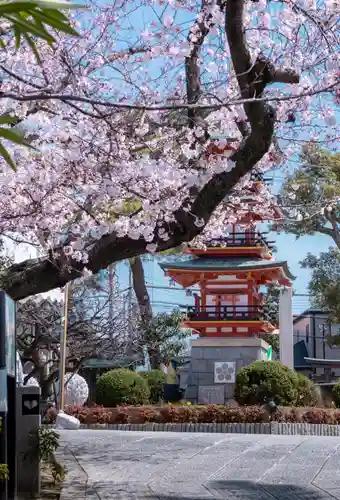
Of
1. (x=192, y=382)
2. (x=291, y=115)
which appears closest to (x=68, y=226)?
(x=291, y=115)

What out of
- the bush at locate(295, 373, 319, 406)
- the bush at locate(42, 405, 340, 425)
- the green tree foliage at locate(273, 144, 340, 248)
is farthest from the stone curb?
the green tree foliage at locate(273, 144, 340, 248)

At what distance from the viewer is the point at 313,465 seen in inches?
381

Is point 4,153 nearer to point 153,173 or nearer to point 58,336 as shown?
point 153,173

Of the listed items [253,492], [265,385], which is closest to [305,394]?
[265,385]

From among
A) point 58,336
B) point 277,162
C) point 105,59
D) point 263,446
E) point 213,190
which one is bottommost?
point 263,446

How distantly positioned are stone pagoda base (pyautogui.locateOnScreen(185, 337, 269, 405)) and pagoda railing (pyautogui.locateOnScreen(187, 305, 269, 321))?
0.66 meters

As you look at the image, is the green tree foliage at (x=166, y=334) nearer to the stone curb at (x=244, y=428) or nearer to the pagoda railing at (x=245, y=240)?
the pagoda railing at (x=245, y=240)

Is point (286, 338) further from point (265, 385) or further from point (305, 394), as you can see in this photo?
point (265, 385)

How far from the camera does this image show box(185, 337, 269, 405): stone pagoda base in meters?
23.6

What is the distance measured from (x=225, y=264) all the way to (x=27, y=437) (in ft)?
58.3

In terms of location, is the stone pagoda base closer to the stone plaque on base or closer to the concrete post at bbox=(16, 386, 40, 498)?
the stone plaque on base

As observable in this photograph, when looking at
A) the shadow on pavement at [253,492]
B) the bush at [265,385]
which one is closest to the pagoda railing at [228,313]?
the bush at [265,385]

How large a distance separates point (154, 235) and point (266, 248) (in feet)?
62.9

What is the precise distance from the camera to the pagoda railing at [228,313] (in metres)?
24.6
